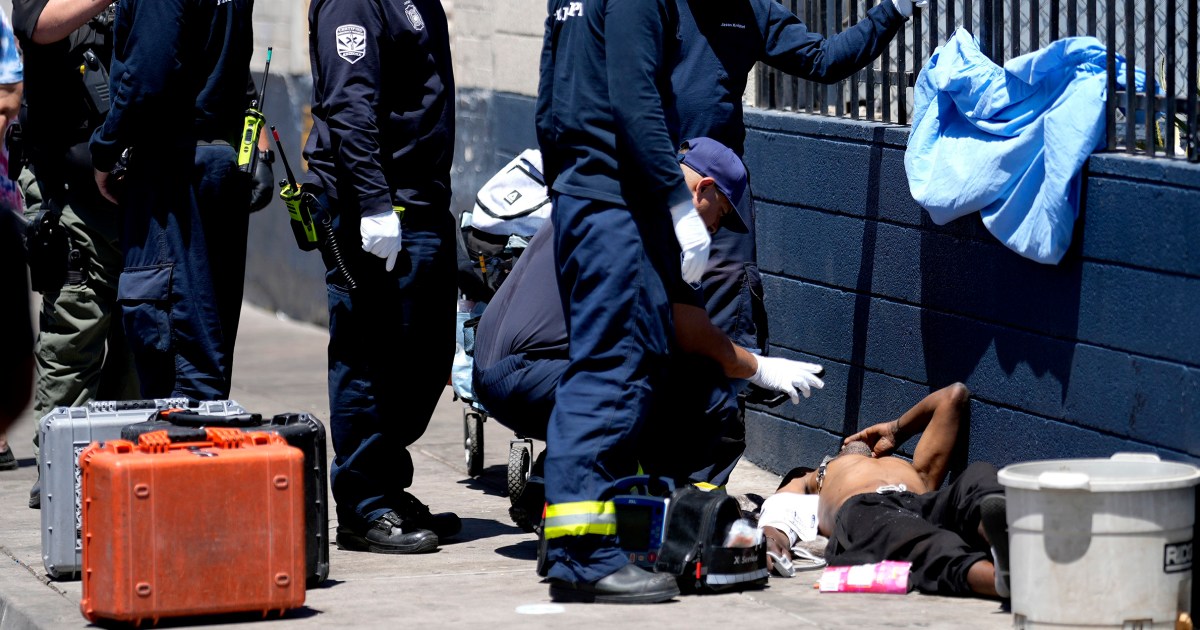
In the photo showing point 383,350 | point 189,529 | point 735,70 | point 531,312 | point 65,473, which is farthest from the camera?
point 735,70

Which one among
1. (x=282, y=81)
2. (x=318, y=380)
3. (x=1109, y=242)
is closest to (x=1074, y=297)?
(x=1109, y=242)

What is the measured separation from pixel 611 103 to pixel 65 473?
1980 millimetres

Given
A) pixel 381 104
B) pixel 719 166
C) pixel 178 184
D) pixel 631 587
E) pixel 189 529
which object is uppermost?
pixel 381 104

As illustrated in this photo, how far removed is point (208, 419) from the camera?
524 centimetres

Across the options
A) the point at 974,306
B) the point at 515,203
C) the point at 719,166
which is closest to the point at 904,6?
the point at 974,306

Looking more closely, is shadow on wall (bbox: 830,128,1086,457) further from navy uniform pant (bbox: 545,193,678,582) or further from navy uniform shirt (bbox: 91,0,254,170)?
navy uniform shirt (bbox: 91,0,254,170)

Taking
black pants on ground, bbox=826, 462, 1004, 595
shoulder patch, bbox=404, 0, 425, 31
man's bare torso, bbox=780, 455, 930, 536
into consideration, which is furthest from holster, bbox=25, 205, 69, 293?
black pants on ground, bbox=826, 462, 1004, 595

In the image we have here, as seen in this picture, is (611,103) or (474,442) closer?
(611,103)

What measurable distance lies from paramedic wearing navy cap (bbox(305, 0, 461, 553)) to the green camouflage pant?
4.76 feet

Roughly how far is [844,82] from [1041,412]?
68.6 inches

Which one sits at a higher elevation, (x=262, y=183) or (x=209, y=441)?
(x=262, y=183)

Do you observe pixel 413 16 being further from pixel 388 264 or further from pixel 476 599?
pixel 476 599

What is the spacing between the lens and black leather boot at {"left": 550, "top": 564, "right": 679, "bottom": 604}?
16.6 ft

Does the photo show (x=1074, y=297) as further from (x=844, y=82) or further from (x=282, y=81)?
(x=282, y=81)
